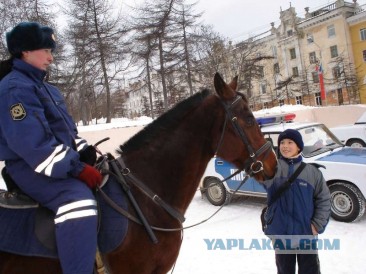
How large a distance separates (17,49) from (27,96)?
0.41 metres

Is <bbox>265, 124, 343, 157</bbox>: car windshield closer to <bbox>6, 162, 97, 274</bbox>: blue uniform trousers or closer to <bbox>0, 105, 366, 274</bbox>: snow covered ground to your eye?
<bbox>0, 105, 366, 274</bbox>: snow covered ground

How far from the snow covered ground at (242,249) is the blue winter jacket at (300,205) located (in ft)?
4.96

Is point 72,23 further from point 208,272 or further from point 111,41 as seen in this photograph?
point 208,272

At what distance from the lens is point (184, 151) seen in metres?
2.67

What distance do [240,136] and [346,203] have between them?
4.47 m

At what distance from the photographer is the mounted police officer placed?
6.32 feet

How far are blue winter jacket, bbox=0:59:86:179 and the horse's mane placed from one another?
0.64 metres

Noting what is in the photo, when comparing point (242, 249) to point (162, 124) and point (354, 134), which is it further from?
point (354, 134)

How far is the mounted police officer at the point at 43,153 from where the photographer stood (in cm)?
193

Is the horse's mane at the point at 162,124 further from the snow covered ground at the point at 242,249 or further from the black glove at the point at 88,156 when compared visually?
the snow covered ground at the point at 242,249

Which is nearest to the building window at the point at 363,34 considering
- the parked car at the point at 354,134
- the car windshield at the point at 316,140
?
the parked car at the point at 354,134

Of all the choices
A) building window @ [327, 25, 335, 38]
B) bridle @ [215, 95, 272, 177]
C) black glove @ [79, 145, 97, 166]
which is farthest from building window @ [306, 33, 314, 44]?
black glove @ [79, 145, 97, 166]

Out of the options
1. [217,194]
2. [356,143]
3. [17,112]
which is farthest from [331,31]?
[17,112]

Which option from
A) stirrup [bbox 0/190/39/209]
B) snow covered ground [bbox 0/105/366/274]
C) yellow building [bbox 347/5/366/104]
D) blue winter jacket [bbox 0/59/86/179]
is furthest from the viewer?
yellow building [bbox 347/5/366/104]
